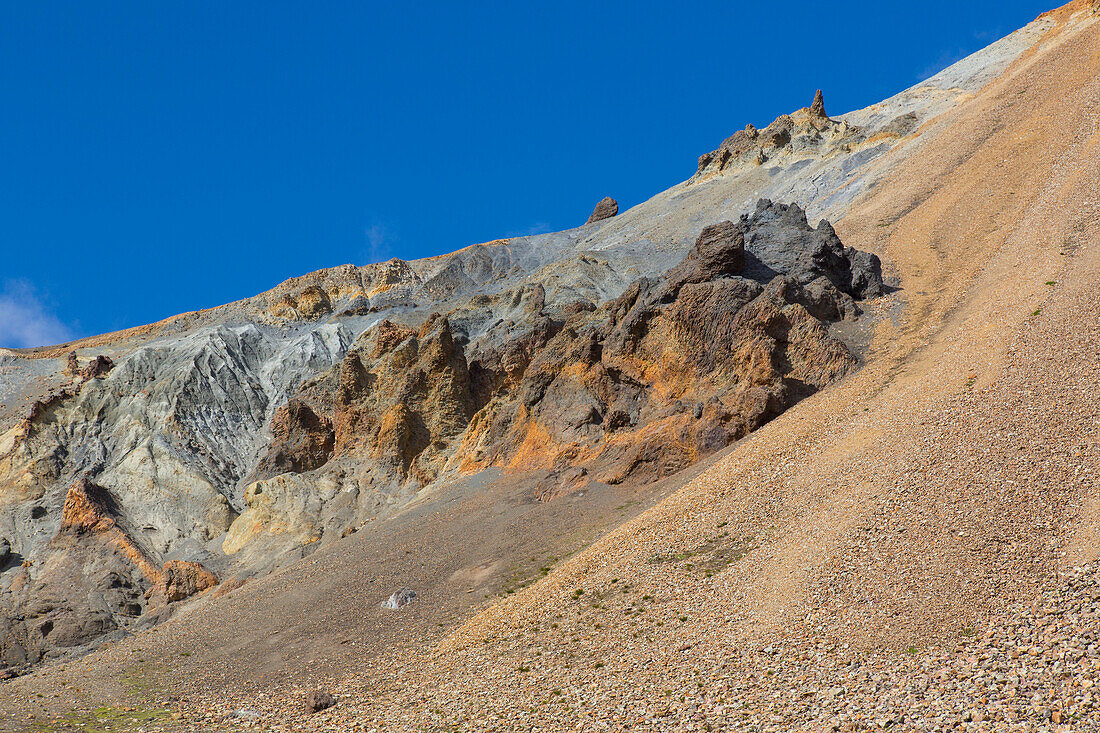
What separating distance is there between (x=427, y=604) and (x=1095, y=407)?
21.4 m

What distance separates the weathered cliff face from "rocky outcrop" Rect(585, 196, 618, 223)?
2671 cm

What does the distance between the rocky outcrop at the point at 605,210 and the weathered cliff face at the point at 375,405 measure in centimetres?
2671

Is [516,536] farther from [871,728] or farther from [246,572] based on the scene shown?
[871,728]

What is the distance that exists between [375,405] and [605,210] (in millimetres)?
→ 52405

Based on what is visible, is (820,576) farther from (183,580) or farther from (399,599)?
(183,580)

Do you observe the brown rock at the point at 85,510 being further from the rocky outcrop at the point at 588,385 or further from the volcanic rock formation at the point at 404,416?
the rocky outcrop at the point at 588,385

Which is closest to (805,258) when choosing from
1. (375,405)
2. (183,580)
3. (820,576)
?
(375,405)

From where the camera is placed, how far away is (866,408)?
29.9 metres

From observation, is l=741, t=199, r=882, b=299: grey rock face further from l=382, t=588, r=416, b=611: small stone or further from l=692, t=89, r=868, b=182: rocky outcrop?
l=692, t=89, r=868, b=182: rocky outcrop

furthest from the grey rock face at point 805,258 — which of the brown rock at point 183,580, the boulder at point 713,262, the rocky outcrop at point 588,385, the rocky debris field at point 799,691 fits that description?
the brown rock at point 183,580

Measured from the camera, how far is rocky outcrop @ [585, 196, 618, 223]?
94.4 m

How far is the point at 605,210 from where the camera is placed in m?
95.0

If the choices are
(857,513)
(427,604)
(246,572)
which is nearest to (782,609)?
(857,513)

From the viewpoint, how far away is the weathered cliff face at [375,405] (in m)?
37.7
